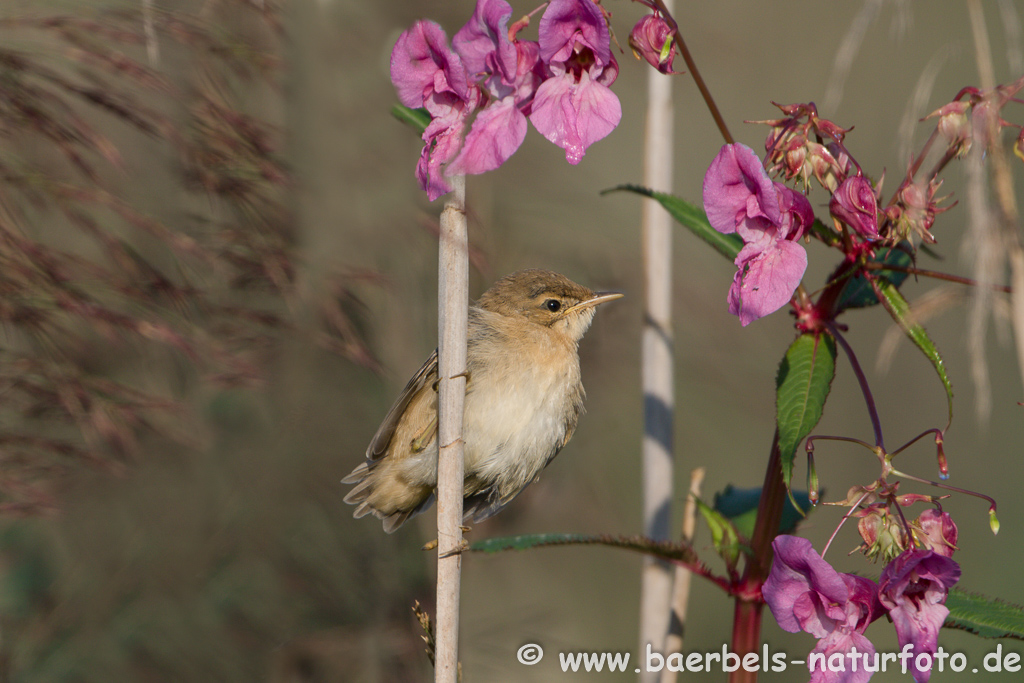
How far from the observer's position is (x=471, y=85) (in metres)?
1.38

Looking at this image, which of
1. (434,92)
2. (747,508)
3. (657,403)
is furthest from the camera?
(657,403)

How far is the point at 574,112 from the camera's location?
1.35m

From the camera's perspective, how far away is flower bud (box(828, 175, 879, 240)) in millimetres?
1310

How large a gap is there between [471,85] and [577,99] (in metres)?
0.18

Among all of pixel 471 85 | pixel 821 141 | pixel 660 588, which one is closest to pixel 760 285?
pixel 821 141

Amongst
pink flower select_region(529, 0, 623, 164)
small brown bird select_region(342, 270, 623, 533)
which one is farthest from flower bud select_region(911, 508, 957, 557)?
small brown bird select_region(342, 270, 623, 533)

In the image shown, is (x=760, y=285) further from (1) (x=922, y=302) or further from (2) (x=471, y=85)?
(2) (x=471, y=85)

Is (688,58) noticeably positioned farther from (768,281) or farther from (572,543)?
(572,543)

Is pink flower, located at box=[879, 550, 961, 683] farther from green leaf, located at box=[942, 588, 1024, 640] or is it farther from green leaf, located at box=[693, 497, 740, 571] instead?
green leaf, located at box=[693, 497, 740, 571]

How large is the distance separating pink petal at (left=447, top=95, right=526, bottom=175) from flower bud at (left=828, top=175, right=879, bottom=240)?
525 millimetres

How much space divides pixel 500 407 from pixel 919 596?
1623 millimetres

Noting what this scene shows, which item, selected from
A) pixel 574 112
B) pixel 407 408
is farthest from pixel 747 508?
pixel 407 408

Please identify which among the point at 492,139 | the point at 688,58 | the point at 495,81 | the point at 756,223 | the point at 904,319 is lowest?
the point at 904,319

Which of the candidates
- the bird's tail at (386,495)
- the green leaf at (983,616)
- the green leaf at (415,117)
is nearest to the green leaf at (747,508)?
the green leaf at (983,616)
